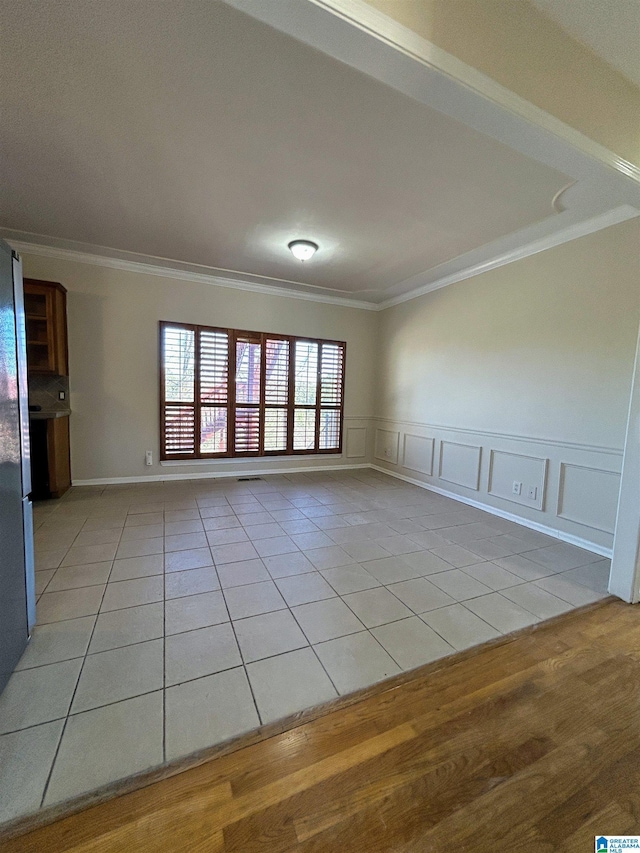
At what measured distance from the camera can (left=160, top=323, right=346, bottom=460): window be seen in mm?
4461

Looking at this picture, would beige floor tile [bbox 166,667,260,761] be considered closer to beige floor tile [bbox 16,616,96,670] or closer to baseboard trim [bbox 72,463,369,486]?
beige floor tile [bbox 16,616,96,670]

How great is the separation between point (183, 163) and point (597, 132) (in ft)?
7.62

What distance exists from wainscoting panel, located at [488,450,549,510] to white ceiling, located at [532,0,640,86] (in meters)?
2.64

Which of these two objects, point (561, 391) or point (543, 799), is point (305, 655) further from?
point (561, 391)

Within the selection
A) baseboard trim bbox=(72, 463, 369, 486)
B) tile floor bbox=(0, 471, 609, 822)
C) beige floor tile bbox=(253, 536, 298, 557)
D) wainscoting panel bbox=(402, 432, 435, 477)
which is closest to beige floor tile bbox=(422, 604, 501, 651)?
tile floor bbox=(0, 471, 609, 822)

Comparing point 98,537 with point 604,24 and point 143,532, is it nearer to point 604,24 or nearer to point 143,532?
point 143,532

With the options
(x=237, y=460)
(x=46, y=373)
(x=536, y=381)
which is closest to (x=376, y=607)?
(x=536, y=381)

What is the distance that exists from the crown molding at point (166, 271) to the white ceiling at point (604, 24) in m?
3.68

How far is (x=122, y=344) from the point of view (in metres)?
4.18

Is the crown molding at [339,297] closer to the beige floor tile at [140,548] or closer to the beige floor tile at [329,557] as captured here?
the beige floor tile at [329,557]

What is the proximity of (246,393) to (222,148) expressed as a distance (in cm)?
300

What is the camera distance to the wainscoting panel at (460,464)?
Result: 383 centimetres

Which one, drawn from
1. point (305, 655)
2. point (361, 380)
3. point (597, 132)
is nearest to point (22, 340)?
point (305, 655)

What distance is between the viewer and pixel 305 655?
5.27 ft
